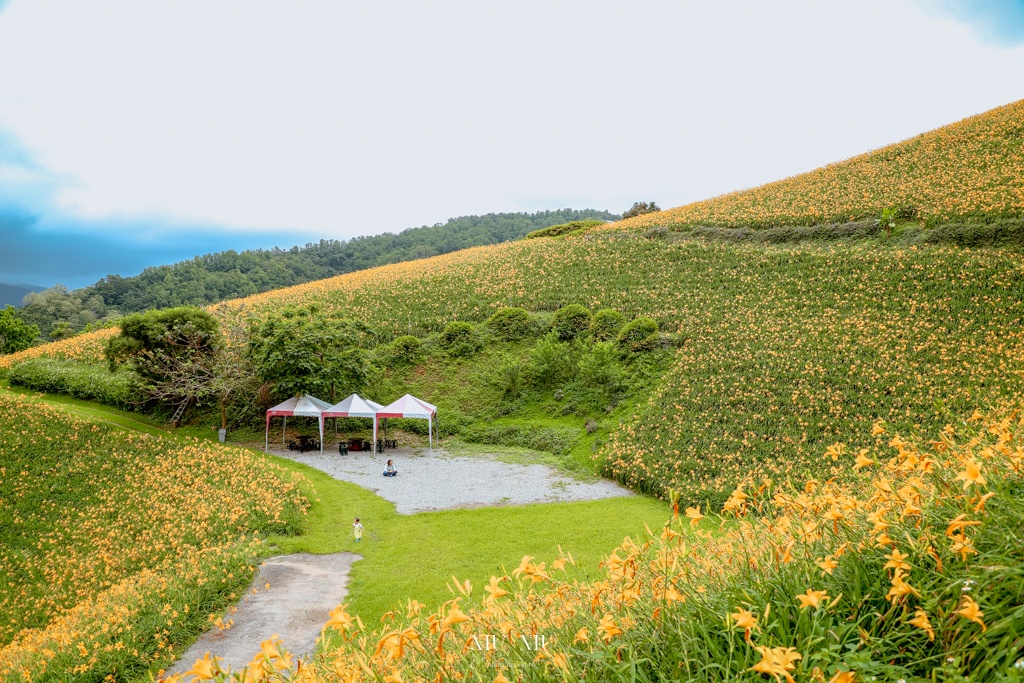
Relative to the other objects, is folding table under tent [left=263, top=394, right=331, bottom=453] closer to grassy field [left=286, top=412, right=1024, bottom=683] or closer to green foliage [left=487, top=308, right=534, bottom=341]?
green foliage [left=487, top=308, right=534, bottom=341]

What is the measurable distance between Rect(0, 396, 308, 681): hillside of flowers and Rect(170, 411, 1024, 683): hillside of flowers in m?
6.50

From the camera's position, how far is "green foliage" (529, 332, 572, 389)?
2217cm

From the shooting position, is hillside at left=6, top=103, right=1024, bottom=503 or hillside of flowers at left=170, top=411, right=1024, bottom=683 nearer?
hillside of flowers at left=170, top=411, right=1024, bottom=683

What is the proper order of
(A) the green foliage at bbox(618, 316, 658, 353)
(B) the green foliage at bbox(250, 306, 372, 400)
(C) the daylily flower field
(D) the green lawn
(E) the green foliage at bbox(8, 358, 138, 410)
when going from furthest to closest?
(E) the green foliage at bbox(8, 358, 138, 410), (A) the green foliage at bbox(618, 316, 658, 353), (B) the green foliage at bbox(250, 306, 372, 400), (D) the green lawn, (C) the daylily flower field

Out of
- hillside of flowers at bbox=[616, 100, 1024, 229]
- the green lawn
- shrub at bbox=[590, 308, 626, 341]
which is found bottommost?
the green lawn

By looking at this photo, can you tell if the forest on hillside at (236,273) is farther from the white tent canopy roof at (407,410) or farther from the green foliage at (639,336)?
the green foliage at (639,336)

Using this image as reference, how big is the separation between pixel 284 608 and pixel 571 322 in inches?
695

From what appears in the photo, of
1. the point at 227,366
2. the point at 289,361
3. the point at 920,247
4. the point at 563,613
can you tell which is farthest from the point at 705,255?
the point at 563,613

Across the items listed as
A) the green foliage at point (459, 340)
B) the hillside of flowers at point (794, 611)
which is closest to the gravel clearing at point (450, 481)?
the green foliage at point (459, 340)

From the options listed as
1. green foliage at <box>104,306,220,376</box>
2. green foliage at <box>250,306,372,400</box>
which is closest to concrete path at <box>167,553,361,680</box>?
green foliage at <box>250,306,372,400</box>

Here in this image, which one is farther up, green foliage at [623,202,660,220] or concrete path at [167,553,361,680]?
green foliage at [623,202,660,220]

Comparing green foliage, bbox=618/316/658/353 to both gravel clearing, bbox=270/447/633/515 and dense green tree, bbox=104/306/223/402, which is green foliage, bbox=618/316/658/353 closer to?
gravel clearing, bbox=270/447/633/515

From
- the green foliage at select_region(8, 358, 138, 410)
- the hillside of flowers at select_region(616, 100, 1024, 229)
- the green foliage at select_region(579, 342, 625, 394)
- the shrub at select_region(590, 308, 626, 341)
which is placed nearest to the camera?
the green foliage at select_region(579, 342, 625, 394)

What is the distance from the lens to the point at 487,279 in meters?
31.5
